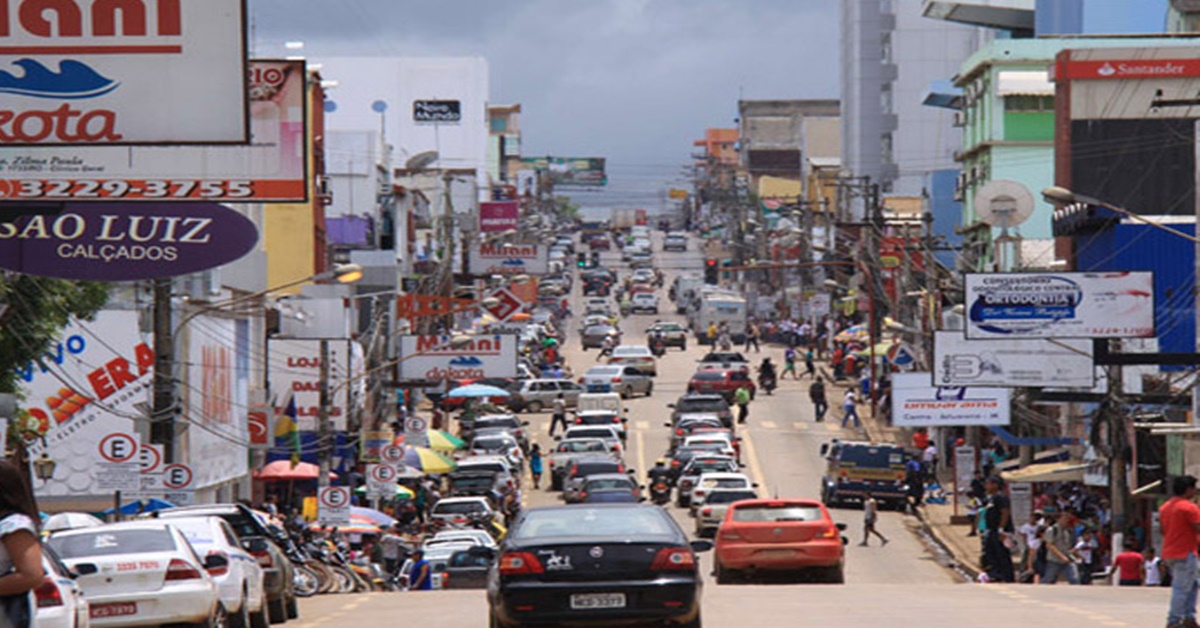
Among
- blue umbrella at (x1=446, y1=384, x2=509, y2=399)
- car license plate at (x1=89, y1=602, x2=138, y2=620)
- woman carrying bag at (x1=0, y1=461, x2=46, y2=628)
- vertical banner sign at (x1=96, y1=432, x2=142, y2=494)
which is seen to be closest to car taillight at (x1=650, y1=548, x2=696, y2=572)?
car license plate at (x1=89, y1=602, x2=138, y2=620)

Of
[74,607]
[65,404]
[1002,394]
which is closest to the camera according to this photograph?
[74,607]

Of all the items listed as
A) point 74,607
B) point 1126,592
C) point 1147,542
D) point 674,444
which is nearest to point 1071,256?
point 674,444

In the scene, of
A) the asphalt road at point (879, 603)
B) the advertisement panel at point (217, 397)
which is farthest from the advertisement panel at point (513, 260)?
the asphalt road at point (879, 603)

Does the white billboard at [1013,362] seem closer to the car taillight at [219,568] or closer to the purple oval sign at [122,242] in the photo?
the purple oval sign at [122,242]

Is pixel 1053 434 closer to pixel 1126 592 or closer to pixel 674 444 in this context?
Answer: pixel 674 444

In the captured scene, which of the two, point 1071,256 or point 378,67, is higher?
point 378,67

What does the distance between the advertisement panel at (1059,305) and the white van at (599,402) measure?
32.9 m

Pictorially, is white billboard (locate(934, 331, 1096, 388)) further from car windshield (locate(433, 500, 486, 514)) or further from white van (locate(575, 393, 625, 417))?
white van (locate(575, 393, 625, 417))

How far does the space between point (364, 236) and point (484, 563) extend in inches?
2148

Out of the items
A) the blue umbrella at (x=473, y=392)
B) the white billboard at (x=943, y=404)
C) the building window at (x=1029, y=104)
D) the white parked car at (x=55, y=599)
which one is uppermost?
the building window at (x=1029, y=104)

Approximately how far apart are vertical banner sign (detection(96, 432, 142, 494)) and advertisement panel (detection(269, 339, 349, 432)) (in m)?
23.4

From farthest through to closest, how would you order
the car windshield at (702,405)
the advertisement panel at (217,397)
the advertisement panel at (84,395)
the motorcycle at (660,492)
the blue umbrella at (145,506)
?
the car windshield at (702,405) → the motorcycle at (660,492) → the advertisement panel at (217,397) → the advertisement panel at (84,395) → the blue umbrella at (145,506)

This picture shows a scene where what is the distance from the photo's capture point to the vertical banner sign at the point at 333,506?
42.3 meters

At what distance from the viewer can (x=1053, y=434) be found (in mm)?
60625
